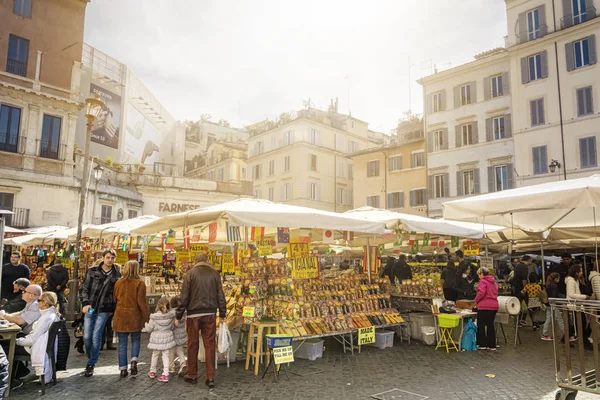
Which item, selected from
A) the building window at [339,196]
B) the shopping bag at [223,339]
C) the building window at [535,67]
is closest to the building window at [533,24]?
the building window at [535,67]

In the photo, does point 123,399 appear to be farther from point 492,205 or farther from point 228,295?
point 492,205

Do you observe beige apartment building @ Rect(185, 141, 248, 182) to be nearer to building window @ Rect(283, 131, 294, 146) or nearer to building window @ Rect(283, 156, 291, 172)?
building window @ Rect(283, 156, 291, 172)

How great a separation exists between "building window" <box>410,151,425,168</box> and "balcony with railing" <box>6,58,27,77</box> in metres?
24.4

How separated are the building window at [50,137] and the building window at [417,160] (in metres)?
22.6

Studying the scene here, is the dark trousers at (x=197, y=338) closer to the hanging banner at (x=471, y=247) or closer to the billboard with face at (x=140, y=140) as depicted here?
the hanging banner at (x=471, y=247)

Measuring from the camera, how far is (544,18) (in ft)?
82.3

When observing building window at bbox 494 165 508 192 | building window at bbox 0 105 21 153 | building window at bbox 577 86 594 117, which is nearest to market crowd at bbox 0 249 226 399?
building window at bbox 0 105 21 153

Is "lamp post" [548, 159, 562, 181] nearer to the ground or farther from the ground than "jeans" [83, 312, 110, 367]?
farther from the ground

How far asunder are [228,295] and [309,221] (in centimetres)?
223

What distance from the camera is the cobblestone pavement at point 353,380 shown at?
5910 mm

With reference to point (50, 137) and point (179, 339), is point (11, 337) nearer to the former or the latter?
point (179, 339)

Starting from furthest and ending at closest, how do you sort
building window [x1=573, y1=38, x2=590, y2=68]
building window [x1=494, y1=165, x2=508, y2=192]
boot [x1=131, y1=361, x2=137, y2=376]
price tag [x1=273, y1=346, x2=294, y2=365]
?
building window [x1=494, y1=165, x2=508, y2=192] < building window [x1=573, y1=38, x2=590, y2=68] < boot [x1=131, y1=361, x2=137, y2=376] < price tag [x1=273, y1=346, x2=294, y2=365]

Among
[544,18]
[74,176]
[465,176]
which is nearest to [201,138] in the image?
[74,176]

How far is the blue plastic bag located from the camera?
8820mm
